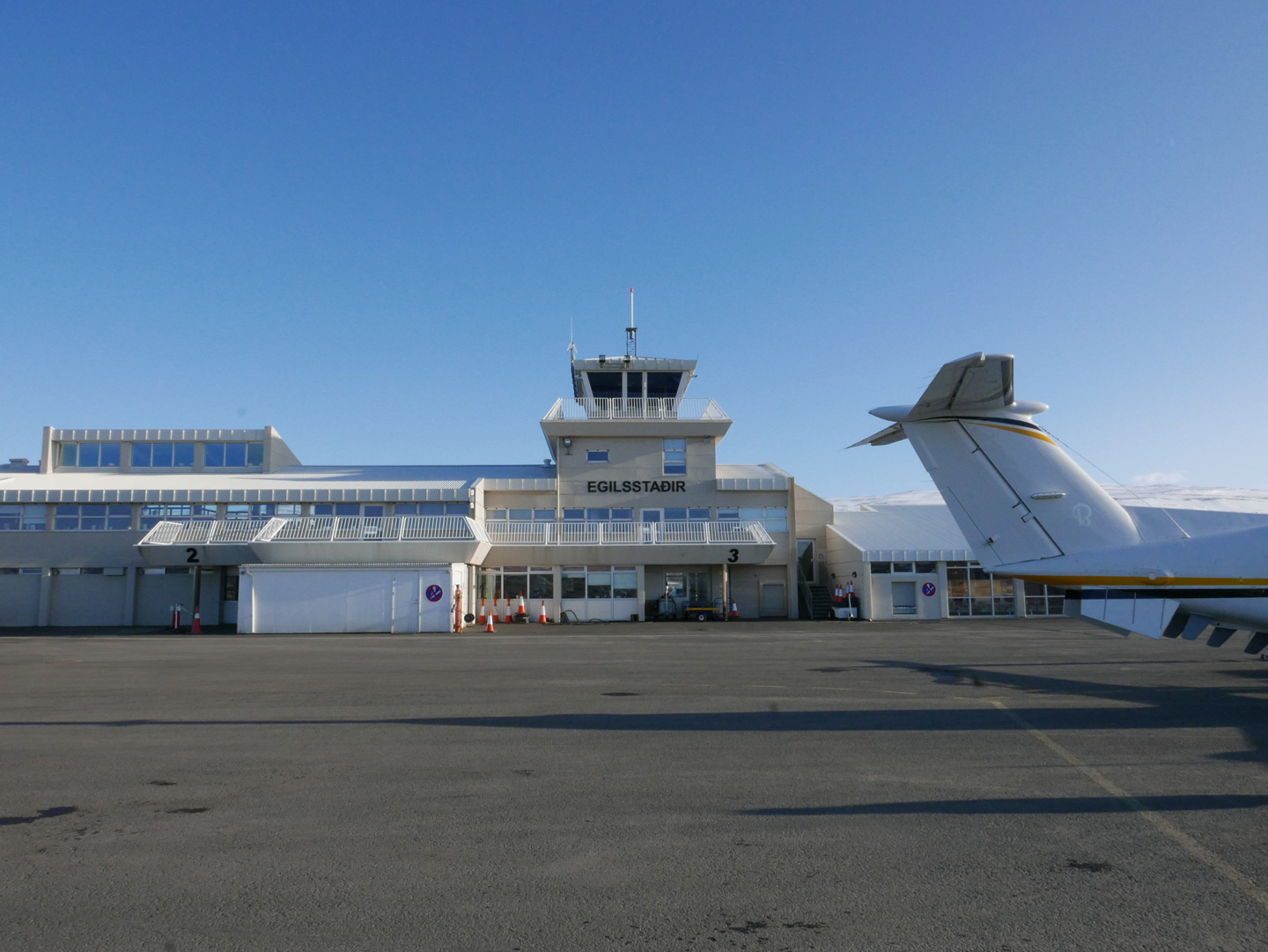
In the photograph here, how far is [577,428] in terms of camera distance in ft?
131

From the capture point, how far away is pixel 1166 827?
6.07 m

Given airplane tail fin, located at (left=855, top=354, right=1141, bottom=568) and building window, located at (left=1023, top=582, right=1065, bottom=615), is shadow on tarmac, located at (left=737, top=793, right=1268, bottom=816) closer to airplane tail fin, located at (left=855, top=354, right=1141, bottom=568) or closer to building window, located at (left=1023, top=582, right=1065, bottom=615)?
airplane tail fin, located at (left=855, top=354, right=1141, bottom=568)

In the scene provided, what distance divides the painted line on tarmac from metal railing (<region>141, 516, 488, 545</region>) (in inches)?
1032

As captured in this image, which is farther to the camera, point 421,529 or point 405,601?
point 421,529

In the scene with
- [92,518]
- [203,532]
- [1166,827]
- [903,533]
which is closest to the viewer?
[1166,827]

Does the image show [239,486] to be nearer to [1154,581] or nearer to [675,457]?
[675,457]

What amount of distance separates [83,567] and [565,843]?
37685mm

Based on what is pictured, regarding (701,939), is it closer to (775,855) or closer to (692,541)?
(775,855)

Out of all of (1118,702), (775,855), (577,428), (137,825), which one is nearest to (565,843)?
(775,855)

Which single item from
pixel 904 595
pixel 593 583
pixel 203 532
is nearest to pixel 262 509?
pixel 203 532

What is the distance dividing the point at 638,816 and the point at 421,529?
2786 centimetres

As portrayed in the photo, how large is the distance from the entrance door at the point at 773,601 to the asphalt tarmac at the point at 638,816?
25410 millimetres

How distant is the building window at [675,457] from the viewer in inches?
1588

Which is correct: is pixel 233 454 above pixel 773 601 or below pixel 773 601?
above
